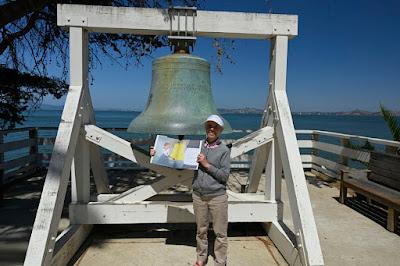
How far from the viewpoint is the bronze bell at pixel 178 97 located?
10.0ft

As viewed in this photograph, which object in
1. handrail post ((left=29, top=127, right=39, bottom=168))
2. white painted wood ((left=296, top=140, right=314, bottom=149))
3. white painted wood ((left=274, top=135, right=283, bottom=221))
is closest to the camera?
A: white painted wood ((left=274, top=135, right=283, bottom=221))

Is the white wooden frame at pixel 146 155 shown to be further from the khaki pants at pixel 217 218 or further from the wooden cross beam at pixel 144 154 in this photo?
the khaki pants at pixel 217 218

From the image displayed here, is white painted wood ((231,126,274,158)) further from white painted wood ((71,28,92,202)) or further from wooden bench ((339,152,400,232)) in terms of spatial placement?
wooden bench ((339,152,400,232))

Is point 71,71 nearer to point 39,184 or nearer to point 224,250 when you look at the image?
point 224,250

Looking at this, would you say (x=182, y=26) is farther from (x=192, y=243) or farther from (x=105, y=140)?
(x=192, y=243)

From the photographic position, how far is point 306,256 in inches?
110

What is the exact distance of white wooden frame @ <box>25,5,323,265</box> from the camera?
3.10 metres

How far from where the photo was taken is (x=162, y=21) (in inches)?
134

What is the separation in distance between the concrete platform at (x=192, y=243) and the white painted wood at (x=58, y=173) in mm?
840

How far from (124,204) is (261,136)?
158 cm

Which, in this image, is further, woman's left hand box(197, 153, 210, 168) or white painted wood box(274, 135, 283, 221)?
white painted wood box(274, 135, 283, 221)

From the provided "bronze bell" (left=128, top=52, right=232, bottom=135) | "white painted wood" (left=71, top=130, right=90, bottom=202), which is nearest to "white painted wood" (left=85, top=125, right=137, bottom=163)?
"white painted wood" (left=71, top=130, right=90, bottom=202)

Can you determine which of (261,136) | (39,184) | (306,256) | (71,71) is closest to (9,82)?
(39,184)

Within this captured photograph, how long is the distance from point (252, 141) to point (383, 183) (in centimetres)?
280
